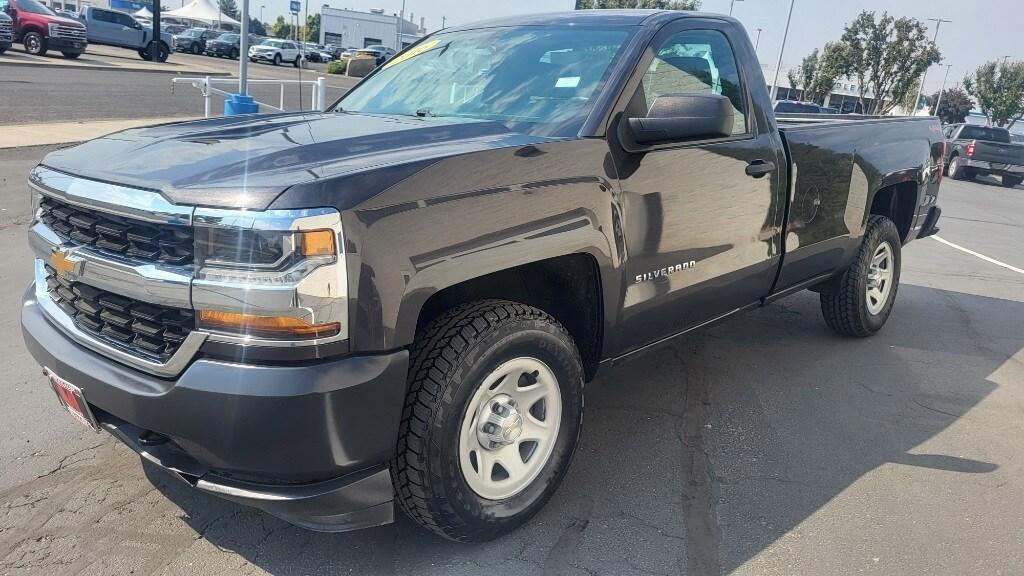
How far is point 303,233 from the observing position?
214 centimetres

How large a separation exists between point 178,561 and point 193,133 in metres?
1.53

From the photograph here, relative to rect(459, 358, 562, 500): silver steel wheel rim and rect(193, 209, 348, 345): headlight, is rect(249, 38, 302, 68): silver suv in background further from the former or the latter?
rect(193, 209, 348, 345): headlight

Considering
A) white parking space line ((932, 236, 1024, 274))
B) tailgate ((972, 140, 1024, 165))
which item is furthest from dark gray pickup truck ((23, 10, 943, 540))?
tailgate ((972, 140, 1024, 165))

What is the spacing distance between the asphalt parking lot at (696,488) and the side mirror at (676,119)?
1445mm

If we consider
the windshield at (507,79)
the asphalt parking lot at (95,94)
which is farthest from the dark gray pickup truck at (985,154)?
the windshield at (507,79)

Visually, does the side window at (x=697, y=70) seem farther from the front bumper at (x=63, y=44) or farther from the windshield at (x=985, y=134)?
the front bumper at (x=63, y=44)

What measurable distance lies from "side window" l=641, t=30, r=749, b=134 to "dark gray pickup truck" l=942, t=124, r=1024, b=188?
20.6 metres

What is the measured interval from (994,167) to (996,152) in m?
0.41

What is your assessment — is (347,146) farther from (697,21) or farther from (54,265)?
(697,21)

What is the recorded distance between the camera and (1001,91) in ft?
186

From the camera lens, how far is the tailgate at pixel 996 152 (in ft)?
69.8

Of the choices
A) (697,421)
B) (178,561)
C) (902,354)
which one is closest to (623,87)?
(697,421)

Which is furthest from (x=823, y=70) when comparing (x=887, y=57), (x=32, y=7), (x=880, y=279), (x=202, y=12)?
(x=880, y=279)

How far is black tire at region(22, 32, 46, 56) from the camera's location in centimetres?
2667
